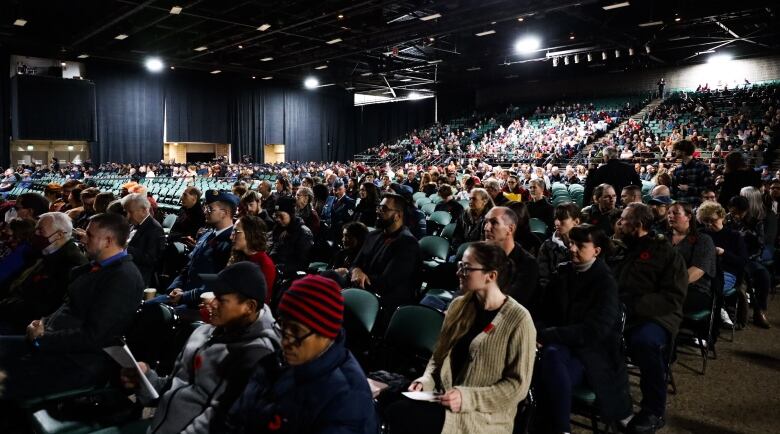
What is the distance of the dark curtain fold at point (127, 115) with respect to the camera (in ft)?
85.7

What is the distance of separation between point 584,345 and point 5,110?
28.4 meters

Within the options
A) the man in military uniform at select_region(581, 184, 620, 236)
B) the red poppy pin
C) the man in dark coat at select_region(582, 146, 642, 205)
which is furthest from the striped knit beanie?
the man in dark coat at select_region(582, 146, 642, 205)

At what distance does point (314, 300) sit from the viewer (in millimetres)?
1565

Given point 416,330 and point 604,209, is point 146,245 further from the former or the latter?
point 604,209

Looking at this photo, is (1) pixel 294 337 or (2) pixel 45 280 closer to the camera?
(1) pixel 294 337

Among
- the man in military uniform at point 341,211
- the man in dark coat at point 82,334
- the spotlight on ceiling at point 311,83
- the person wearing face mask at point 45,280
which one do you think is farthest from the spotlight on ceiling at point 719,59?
the man in dark coat at point 82,334

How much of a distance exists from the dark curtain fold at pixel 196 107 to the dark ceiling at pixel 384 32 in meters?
5.42

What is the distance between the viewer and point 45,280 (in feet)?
10.5

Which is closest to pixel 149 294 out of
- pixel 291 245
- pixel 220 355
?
pixel 291 245

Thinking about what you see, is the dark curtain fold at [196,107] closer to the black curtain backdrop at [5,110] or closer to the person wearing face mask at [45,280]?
the black curtain backdrop at [5,110]

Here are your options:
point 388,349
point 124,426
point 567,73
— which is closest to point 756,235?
point 388,349

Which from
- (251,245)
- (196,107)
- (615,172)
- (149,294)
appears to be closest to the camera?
(251,245)

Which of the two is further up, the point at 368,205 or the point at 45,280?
the point at 368,205

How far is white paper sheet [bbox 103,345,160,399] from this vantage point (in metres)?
2.11
